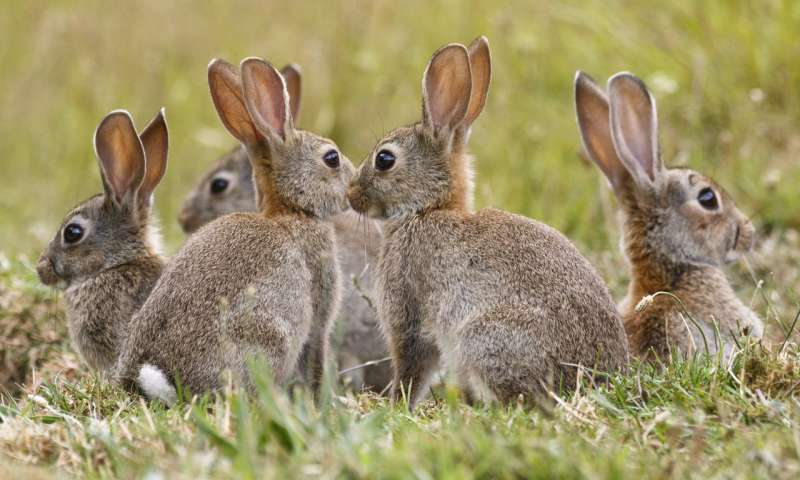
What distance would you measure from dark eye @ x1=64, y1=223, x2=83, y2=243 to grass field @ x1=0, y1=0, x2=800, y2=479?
678mm

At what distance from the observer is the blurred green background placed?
854cm

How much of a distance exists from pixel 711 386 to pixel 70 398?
269 cm

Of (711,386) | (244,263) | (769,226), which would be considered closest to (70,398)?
(244,263)

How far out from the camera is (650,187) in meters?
6.34

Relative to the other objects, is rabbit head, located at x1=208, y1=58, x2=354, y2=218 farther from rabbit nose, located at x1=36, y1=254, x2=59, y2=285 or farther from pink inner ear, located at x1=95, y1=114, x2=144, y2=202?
rabbit nose, located at x1=36, y1=254, x2=59, y2=285

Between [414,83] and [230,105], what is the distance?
4.54 meters

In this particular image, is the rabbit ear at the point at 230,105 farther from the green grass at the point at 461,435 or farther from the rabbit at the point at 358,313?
the green grass at the point at 461,435

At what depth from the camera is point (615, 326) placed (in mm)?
4922

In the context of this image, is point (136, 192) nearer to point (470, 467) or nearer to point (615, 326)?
point (615, 326)

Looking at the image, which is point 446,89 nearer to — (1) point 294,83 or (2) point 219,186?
(1) point 294,83

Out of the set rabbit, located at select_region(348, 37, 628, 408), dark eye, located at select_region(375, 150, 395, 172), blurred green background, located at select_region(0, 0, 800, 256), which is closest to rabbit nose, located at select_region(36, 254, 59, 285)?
rabbit, located at select_region(348, 37, 628, 408)

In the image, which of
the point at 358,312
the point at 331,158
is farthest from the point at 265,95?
the point at 358,312

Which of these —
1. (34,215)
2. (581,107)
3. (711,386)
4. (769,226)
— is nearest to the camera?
(711,386)

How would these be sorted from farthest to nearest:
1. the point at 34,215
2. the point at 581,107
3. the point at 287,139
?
the point at 34,215 < the point at 581,107 < the point at 287,139
